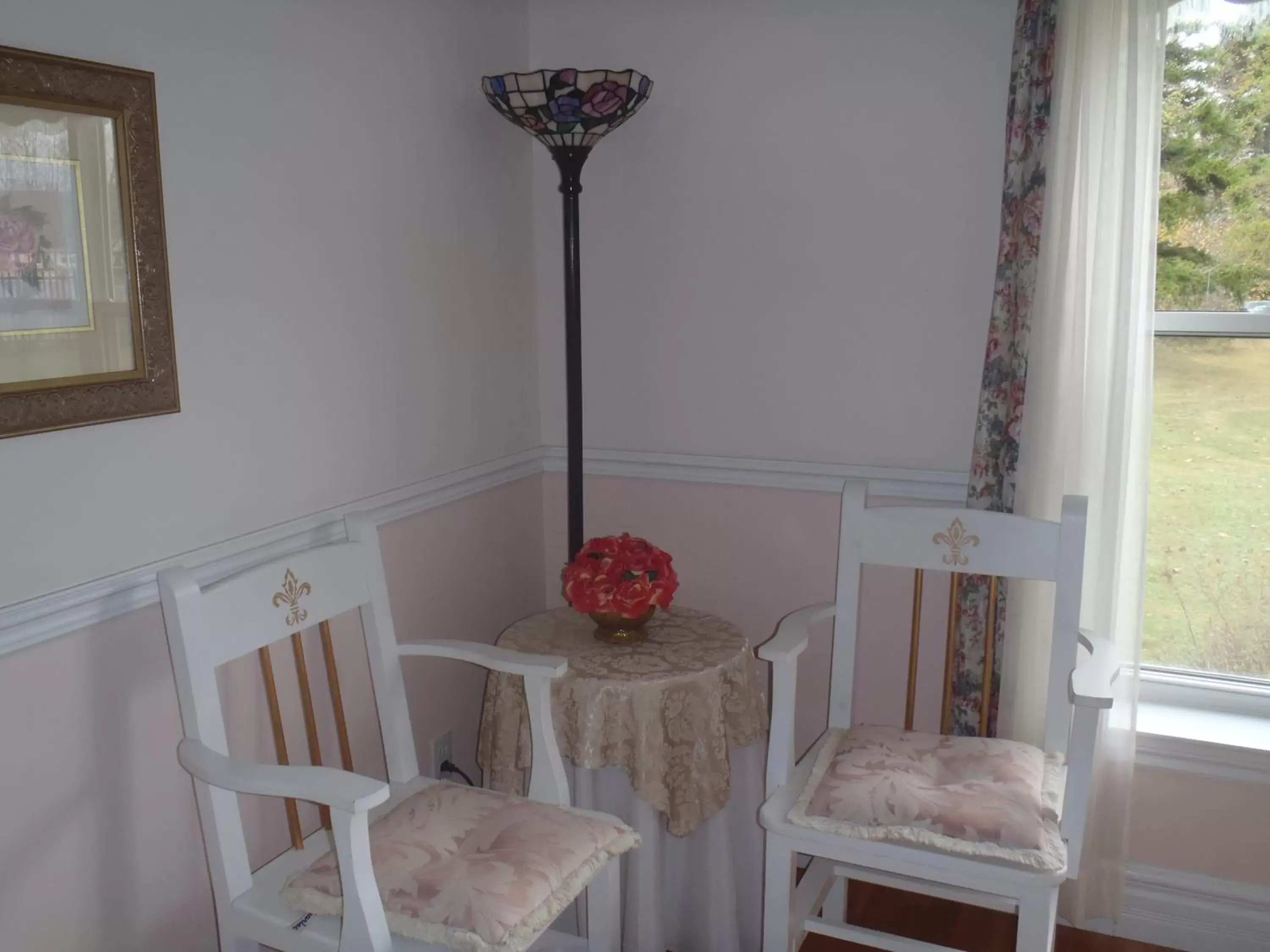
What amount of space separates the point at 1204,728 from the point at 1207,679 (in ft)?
0.50

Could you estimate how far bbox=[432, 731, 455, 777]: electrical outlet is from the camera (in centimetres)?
246

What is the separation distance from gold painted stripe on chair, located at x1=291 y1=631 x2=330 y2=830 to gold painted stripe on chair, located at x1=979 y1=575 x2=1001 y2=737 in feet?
4.41

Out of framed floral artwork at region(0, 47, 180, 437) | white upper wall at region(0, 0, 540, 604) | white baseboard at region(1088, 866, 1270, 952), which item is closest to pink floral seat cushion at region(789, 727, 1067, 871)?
white baseboard at region(1088, 866, 1270, 952)

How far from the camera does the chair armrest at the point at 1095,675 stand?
5.71ft

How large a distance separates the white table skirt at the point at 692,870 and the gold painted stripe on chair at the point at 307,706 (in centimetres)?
47

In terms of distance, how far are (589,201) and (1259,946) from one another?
2309 mm

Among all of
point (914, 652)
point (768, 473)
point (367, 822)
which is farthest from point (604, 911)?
point (768, 473)

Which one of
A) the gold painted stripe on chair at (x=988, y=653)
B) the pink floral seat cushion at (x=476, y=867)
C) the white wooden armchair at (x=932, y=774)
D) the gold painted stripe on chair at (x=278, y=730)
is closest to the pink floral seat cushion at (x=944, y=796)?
the white wooden armchair at (x=932, y=774)

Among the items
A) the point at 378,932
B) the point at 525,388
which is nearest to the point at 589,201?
the point at 525,388

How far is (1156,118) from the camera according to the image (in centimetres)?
204

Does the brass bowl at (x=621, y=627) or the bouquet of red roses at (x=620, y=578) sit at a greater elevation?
the bouquet of red roses at (x=620, y=578)

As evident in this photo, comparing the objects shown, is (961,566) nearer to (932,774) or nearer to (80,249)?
(932,774)

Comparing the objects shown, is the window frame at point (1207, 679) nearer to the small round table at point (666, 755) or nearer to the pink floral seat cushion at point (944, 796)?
the pink floral seat cushion at point (944, 796)

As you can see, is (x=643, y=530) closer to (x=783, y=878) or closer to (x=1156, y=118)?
(x=783, y=878)
